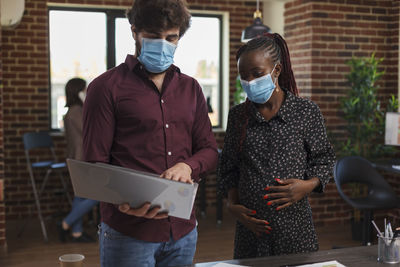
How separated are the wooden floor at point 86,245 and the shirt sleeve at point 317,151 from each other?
2.51 metres

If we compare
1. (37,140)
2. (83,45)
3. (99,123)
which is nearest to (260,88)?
(99,123)

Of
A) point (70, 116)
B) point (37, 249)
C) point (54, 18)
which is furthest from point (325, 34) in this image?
point (37, 249)

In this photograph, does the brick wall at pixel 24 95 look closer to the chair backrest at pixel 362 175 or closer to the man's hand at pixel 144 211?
the chair backrest at pixel 362 175

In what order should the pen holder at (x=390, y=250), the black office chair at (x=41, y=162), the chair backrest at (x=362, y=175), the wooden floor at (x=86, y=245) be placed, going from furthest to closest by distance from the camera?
1. the black office chair at (x=41, y=162)
2. the wooden floor at (x=86, y=245)
3. the chair backrest at (x=362, y=175)
4. the pen holder at (x=390, y=250)

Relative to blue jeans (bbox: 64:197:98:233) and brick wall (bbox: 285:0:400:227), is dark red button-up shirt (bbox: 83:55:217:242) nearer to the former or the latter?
blue jeans (bbox: 64:197:98:233)

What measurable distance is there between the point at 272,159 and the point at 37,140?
162 inches

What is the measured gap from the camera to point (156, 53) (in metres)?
1.72

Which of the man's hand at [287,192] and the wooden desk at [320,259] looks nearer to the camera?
the wooden desk at [320,259]

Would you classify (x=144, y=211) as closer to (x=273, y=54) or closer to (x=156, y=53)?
(x=156, y=53)

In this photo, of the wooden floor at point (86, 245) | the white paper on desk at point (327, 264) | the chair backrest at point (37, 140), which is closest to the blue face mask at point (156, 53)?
the white paper on desk at point (327, 264)

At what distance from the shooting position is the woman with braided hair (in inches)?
77.7

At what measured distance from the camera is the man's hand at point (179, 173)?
1611mm

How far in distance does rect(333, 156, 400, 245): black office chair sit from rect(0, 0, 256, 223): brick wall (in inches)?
126

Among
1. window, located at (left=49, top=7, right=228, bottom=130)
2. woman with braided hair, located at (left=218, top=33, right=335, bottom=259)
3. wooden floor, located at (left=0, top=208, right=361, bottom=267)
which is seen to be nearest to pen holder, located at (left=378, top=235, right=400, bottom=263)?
woman with braided hair, located at (left=218, top=33, right=335, bottom=259)
